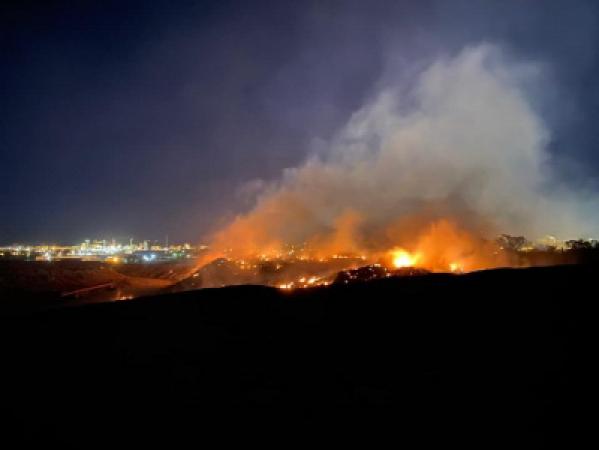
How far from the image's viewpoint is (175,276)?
4809 cm

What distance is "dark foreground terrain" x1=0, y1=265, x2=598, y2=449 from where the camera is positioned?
193 inches

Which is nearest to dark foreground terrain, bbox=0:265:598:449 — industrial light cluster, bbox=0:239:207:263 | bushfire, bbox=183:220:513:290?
bushfire, bbox=183:220:513:290

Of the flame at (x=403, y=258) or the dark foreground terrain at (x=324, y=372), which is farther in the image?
the flame at (x=403, y=258)

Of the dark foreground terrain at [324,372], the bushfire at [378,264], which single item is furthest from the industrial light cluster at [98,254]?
the dark foreground terrain at [324,372]

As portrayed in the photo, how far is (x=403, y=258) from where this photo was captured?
41750 mm

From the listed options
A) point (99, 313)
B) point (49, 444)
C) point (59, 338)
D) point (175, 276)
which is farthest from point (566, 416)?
point (175, 276)

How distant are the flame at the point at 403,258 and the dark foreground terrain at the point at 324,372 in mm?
29106

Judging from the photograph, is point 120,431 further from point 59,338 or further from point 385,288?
point 385,288

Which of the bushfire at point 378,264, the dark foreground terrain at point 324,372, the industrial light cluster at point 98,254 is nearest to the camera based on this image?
the dark foreground terrain at point 324,372

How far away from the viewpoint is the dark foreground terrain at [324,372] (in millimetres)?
4895

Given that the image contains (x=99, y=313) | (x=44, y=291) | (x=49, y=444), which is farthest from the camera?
(x=44, y=291)

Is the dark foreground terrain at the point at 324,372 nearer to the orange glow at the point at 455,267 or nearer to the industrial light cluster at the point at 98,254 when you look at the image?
the orange glow at the point at 455,267

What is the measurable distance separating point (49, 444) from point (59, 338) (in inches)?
198

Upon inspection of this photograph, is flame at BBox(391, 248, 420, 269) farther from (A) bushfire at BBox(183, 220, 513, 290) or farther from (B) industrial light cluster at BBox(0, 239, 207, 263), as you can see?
(B) industrial light cluster at BBox(0, 239, 207, 263)
